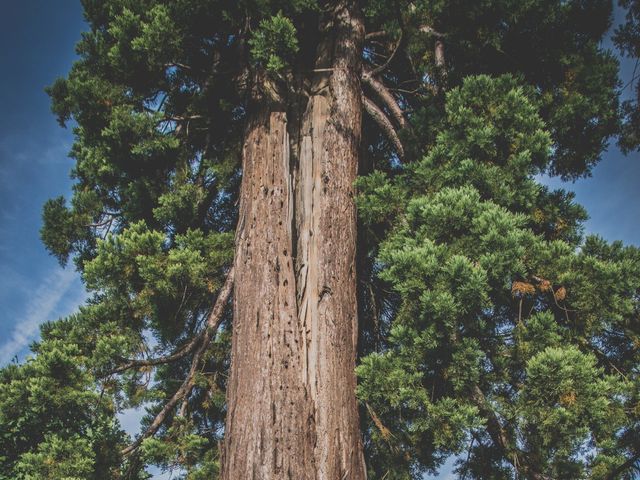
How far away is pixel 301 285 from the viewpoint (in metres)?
3.68

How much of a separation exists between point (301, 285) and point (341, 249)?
17.7 inches

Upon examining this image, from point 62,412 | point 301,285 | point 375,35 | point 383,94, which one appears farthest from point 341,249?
point 375,35

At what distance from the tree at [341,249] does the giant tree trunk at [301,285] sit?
0.02m

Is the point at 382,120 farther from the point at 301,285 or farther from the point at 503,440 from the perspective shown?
the point at 503,440

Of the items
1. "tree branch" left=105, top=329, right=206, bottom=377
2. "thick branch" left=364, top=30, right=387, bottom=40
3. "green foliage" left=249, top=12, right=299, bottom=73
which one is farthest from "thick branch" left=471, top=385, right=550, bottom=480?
"thick branch" left=364, top=30, right=387, bottom=40

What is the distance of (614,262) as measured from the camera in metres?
3.22

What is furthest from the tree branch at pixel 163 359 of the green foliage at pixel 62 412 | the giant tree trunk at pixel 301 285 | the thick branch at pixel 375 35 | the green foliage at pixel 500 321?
the thick branch at pixel 375 35

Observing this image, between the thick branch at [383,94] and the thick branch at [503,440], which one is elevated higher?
the thick branch at [383,94]

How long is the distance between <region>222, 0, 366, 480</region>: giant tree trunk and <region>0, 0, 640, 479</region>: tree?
0.06 ft

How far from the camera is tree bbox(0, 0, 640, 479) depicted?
3.01 metres

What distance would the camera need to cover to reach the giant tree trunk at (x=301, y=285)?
302 cm

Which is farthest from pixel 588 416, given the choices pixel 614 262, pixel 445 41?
pixel 445 41

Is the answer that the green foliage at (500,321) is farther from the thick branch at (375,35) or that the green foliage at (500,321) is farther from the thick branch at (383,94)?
the thick branch at (375,35)

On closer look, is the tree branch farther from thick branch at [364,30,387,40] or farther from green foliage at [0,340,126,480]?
thick branch at [364,30,387,40]
